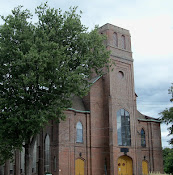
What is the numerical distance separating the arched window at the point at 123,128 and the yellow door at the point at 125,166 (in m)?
1.71

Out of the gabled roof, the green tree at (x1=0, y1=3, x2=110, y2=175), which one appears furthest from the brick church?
the green tree at (x1=0, y1=3, x2=110, y2=175)

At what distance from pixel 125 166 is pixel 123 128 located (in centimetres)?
431

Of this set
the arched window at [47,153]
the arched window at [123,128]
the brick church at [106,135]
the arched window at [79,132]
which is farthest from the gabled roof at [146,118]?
the arched window at [47,153]

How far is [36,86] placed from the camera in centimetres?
2512

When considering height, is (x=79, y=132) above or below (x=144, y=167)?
above

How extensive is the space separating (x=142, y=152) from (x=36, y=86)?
1784cm

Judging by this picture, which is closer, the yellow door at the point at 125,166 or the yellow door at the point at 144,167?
the yellow door at the point at 125,166

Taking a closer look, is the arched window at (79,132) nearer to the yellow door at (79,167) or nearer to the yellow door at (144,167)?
the yellow door at (79,167)

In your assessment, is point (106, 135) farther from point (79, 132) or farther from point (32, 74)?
point (32, 74)

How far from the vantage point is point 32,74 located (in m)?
23.6

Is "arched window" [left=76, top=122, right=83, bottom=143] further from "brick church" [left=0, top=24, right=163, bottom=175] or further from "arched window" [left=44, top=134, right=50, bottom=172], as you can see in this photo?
"arched window" [left=44, top=134, right=50, bottom=172]

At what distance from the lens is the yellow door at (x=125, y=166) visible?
33.2 meters

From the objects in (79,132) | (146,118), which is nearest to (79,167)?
(79,132)

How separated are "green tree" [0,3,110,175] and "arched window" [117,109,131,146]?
908 centimetres
